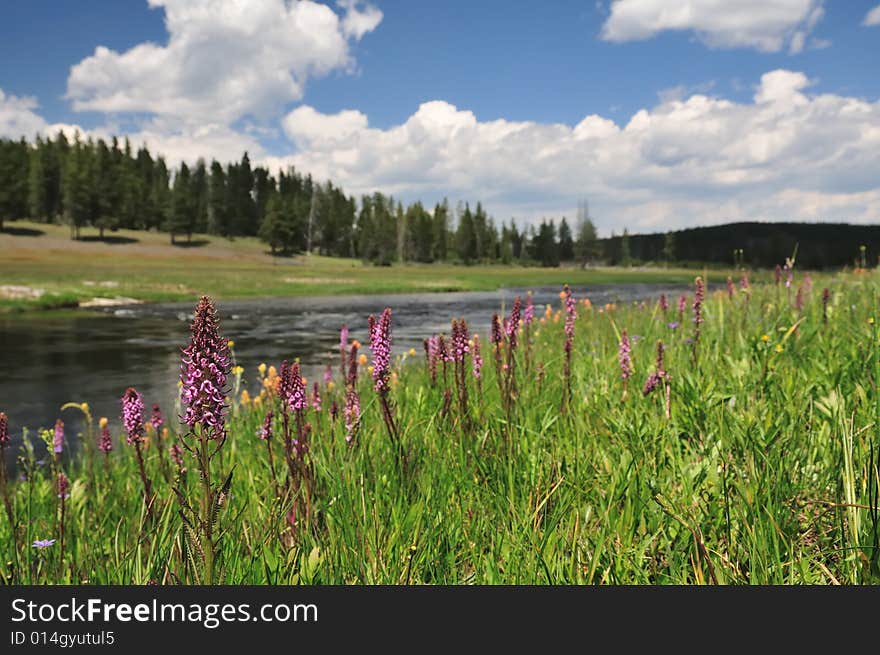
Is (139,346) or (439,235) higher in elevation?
(439,235)

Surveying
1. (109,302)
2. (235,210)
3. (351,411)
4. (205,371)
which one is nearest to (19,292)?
(109,302)

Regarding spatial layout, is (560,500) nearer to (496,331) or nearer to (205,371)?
(496,331)

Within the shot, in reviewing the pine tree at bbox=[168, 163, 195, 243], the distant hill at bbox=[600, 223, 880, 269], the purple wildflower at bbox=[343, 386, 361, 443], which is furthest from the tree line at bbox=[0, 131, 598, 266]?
the purple wildflower at bbox=[343, 386, 361, 443]

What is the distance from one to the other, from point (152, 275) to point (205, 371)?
68.0 m

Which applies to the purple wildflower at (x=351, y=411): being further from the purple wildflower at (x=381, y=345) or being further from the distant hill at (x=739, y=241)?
the distant hill at (x=739, y=241)

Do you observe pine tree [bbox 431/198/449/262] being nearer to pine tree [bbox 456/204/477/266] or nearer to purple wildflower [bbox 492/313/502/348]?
pine tree [bbox 456/204/477/266]

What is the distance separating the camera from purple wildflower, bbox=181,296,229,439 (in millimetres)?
1776

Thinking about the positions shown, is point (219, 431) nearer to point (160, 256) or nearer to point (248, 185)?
point (160, 256)

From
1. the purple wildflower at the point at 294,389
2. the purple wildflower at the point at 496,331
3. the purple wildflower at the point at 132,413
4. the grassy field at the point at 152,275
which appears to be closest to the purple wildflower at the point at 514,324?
the purple wildflower at the point at 496,331

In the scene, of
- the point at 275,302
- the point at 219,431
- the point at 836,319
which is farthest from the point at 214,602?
the point at 275,302

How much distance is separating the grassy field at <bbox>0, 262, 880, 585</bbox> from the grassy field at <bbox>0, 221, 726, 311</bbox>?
40.7m

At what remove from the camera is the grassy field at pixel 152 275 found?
4647cm

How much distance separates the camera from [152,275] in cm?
6266

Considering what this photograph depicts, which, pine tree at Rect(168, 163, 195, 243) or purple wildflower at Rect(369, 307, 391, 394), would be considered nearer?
purple wildflower at Rect(369, 307, 391, 394)
